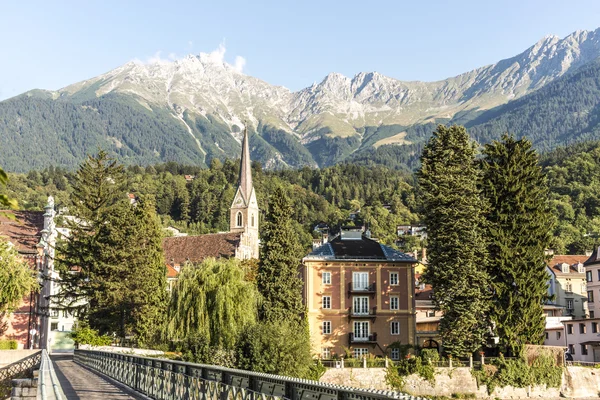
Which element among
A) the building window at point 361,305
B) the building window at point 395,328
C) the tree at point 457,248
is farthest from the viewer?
the building window at point 395,328

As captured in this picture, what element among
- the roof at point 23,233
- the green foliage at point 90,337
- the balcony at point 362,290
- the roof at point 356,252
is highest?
the roof at point 23,233

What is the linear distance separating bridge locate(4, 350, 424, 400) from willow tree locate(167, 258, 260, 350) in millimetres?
17555

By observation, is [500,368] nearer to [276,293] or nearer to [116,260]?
[276,293]

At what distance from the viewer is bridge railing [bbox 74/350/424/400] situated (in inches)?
406

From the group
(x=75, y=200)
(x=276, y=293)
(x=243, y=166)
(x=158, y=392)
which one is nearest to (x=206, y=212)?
(x=243, y=166)

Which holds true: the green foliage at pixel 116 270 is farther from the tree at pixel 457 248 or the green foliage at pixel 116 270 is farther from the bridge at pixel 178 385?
the bridge at pixel 178 385

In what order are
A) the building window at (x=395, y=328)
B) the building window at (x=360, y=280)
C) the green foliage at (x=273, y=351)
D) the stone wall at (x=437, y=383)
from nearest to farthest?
1. the green foliage at (x=273, y=351)
2. the stone wall at (x=437, y=383)
3. the building window at (x=395, y=328)
4. the building window at (x=360, y=280)

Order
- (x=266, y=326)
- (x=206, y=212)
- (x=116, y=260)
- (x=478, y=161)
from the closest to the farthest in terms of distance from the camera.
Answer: (x=266, y=326) < (x=478, y=161) < (x=116, y=260) < (x=206, y=212)

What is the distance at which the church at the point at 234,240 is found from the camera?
117m

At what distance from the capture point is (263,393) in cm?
1286

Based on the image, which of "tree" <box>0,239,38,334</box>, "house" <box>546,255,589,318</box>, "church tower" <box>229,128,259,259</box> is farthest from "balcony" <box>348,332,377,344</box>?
"church tower" <box>229,128,259,259</box>

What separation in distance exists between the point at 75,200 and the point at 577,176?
455ft

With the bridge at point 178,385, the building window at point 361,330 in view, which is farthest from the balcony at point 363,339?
the bridge at point 178,385

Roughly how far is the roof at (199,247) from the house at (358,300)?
56181 mm
